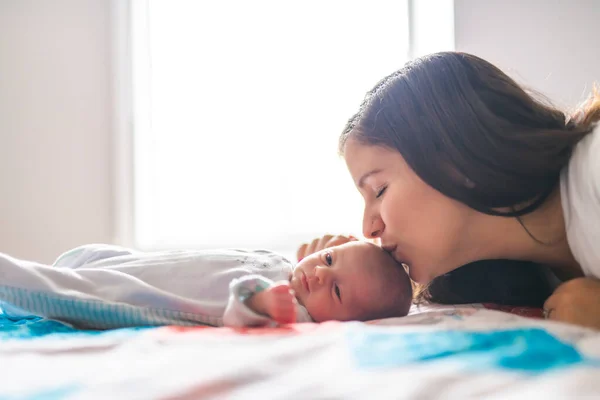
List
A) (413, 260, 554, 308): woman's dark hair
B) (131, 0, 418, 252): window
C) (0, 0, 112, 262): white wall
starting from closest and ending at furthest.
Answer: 1. (413, 260, 554, 308): woman's dark hair
2. (0, 0, 112, 262): white wall
3. (131, 0, 418, 252): window

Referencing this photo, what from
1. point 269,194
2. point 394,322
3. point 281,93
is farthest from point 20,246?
point 394,322

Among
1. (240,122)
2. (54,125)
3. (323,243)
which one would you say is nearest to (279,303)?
(323,243)

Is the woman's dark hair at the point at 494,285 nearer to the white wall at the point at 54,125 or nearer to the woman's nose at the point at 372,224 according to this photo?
the woman's nose at the point at 372,224

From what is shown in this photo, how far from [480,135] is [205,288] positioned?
1.81 feet

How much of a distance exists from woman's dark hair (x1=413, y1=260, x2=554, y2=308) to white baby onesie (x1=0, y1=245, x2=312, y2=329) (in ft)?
1.20

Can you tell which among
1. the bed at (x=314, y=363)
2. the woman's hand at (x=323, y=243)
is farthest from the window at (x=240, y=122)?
the bed at (x=314, y=363)

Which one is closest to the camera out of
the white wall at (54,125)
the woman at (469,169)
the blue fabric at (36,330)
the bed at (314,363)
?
the bed at (314,363)

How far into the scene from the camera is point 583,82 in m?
2.01

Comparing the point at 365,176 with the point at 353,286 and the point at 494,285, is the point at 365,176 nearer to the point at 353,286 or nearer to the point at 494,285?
the point at 353,286

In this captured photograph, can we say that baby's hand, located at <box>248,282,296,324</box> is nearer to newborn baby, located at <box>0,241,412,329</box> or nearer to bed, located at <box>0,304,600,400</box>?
newborn baby, located at <box>0,241,412,329</box>

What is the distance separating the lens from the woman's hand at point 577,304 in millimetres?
748

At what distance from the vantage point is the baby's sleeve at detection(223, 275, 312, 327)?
78cm

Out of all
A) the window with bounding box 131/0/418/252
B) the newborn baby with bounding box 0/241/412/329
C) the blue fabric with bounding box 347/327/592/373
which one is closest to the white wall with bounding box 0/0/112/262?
the window with bounding box 131/0/418/252

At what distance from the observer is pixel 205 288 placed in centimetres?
91
